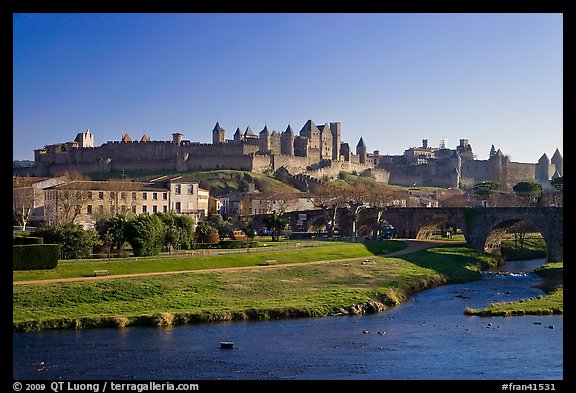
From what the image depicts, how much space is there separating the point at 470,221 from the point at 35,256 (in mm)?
40131

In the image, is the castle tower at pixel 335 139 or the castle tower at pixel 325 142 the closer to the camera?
the castle tower at pixel 325 142

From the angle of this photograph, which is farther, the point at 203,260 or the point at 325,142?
the point at 325,142

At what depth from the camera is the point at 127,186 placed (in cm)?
6341

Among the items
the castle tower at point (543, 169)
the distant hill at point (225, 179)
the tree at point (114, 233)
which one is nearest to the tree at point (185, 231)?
the tree at point (114, 233)

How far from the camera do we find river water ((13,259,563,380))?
1898 centimetres

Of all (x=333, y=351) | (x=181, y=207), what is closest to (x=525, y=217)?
(x=181, y=207)

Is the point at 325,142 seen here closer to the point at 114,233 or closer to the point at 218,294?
the point at 114,233

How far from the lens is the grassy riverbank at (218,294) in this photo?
25.7 m

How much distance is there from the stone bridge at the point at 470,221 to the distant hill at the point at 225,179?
28.0 metres

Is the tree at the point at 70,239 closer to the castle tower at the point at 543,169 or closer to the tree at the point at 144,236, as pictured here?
the tree at the point at 144,236

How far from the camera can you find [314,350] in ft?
72.0

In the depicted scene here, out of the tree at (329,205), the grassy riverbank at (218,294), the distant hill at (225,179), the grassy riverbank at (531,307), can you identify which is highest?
the distant hill at (225,179)

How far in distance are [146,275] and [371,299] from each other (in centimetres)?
980

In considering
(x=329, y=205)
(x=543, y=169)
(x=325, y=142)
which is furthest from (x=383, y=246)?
(x=543, y=169)
